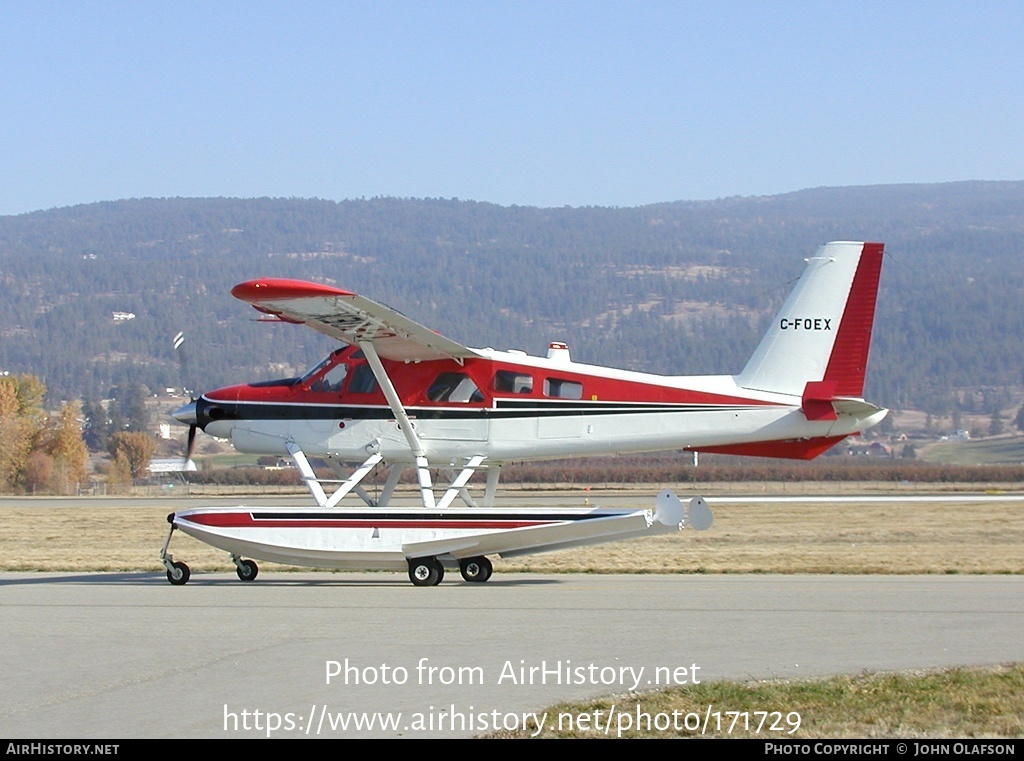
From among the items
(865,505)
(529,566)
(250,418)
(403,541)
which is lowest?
(865,505)

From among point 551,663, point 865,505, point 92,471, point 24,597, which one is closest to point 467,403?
point 24,597

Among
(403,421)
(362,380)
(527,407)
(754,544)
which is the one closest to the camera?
(403,421)

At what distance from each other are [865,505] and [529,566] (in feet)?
81.8

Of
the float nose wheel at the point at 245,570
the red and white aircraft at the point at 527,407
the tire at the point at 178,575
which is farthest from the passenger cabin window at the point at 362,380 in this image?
the tire at the point at 178,575

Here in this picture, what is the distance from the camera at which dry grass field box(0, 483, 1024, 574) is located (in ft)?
63.6

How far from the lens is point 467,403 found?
1711cm

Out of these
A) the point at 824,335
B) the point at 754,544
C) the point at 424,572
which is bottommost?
the point at 754,544

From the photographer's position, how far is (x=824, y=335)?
17.0 meters

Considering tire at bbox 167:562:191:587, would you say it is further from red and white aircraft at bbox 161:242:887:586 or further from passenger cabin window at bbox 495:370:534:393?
passenger cabin window at bbox 495:370:534:393

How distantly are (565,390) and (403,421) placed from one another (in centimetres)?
213

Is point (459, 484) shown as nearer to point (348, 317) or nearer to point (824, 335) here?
point (348, 317)

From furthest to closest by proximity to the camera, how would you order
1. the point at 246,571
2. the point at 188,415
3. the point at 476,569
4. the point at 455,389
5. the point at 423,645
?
the point at 188,415
the point at 455,389
the point at 246,571
the point at 476,569
the point at 423,645

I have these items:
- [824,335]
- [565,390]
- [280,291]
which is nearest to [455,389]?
[565,390]
